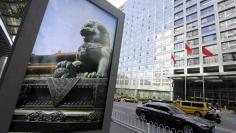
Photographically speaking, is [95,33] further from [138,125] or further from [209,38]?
[209,38]

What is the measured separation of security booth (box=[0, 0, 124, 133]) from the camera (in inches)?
65.6

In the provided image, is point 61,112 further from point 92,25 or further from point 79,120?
point 92,25

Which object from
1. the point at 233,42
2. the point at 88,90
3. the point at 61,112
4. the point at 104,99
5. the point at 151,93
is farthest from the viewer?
the point at 151,93

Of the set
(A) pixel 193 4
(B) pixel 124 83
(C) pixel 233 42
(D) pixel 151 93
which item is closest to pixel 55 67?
(C) pixel 233 42

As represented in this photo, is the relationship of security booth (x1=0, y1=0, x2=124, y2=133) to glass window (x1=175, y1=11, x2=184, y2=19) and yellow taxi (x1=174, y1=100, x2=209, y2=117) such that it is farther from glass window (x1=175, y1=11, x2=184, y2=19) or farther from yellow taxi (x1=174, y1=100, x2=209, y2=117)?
glass window (x1=175, y1=11, x2=184, y2=19)

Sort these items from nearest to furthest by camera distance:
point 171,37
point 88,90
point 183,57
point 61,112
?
point 61,112, point 88,90, point 183,57, point 171,37

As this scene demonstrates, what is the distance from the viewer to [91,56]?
2.31 meters

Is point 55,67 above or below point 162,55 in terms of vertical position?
below

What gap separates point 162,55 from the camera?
173ft

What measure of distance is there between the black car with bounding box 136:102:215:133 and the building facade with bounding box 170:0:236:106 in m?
25.3

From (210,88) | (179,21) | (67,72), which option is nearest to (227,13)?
(179,21)

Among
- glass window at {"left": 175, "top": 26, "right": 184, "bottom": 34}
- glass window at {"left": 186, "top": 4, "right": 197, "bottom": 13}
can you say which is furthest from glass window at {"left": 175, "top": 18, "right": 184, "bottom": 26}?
glass window at {"left": 186, "top": 4, "right": 197, "bottom": 13}

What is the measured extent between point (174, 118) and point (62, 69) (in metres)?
8.92

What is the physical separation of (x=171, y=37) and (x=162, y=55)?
20.4 feet
